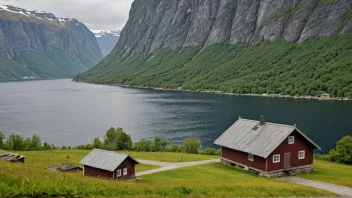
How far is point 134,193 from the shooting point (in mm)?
18203

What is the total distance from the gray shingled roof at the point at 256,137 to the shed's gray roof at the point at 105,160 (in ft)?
50.2

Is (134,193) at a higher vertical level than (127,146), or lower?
higher

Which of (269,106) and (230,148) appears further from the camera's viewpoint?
(269,106)

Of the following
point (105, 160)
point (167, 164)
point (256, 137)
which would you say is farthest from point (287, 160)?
point (105, 160)

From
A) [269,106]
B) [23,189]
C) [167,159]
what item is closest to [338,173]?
[167,159]

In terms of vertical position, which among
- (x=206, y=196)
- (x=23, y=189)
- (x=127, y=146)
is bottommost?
(x=127, y=146)

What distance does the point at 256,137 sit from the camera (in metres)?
51.0

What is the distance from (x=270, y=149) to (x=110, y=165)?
67.0 feet

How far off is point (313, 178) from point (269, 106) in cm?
11889

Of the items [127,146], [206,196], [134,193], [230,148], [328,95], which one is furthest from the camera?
[328,95]

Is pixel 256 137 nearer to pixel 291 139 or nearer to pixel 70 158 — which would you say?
pixel 291 139

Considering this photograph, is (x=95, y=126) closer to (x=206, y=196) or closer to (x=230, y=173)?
(x=230, y=173)

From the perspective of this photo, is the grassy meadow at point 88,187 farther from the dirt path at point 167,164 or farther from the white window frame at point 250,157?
the white window frame at point 250,157

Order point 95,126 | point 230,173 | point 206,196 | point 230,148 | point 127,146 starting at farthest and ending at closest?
1. point 95,126
2. point 127,146
3. point 230,148
4. point 230,173
5. point 206,196
